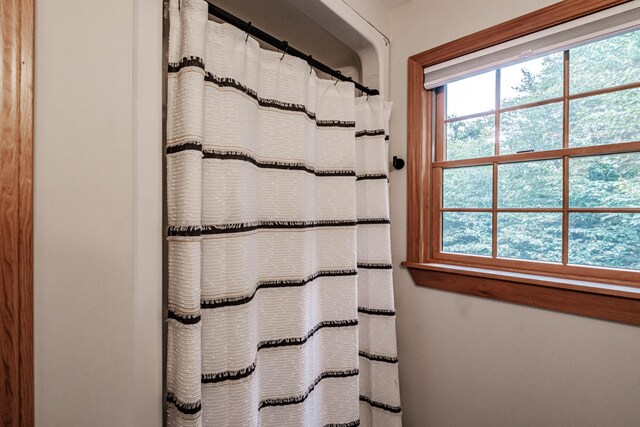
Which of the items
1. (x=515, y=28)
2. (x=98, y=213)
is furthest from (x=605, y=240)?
(x=98, y=213)

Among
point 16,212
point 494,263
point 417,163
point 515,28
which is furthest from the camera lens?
point 417,163

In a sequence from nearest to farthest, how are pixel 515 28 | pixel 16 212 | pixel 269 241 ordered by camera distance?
pixel 16 212, pixel 269 241, pixel 515 28

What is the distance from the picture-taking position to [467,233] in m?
1.28

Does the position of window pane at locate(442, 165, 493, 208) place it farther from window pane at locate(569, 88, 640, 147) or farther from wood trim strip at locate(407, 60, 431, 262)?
window pane at locate(569, 88, 640, 147)

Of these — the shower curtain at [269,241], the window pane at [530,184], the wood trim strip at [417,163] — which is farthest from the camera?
the wood trim strip at [417,163]

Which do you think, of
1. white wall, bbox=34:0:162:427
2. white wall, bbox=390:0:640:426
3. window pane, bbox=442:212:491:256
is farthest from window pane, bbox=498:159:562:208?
white wall, bbox=34:0:162:427

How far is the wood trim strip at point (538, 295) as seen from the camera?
0.88 m

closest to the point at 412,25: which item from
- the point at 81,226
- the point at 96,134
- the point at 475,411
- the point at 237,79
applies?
the point at 237,79

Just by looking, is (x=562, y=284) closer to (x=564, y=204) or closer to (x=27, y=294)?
(x=564, y=204)

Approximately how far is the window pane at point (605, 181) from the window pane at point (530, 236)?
0.10 metres

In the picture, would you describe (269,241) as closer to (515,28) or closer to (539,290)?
(539,290)

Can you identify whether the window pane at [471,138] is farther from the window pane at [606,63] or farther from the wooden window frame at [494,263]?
the window pane at [606,63]

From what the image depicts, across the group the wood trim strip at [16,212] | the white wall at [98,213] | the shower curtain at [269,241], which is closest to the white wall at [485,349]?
the shower curtain at [269,241]

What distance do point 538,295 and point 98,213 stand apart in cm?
137
